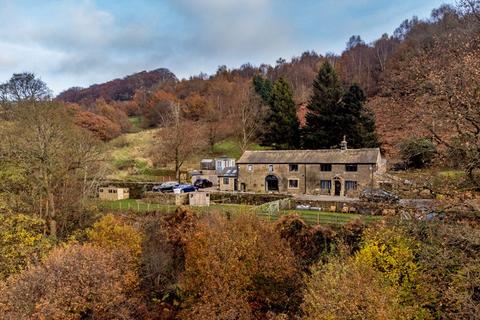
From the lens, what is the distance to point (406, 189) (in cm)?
1334

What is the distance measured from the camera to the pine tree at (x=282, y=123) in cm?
5638

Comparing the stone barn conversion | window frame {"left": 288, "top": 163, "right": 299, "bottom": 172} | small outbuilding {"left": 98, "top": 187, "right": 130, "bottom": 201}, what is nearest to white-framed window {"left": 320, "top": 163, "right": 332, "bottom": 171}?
the stone barn conversion

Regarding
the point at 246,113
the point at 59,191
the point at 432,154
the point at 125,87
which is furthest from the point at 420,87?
the point at 125,87

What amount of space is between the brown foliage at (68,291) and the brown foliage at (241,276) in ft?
13.8

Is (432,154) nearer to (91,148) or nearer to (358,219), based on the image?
(358,219)

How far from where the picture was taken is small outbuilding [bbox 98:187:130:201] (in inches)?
1679

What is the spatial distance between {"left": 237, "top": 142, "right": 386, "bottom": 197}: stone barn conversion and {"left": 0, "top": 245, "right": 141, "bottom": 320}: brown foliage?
2685 cm

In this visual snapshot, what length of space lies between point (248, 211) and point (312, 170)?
15672 mm

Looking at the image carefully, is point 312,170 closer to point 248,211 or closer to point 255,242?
point 248,211

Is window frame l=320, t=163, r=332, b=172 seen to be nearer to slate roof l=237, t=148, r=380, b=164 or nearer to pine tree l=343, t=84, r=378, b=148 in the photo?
slate roof l=237, t=148, r=380, b=164

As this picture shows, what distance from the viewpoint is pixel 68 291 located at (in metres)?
14.0

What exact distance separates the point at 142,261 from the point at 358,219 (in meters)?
15.5

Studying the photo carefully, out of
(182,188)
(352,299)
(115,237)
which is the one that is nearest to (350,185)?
(182,188)

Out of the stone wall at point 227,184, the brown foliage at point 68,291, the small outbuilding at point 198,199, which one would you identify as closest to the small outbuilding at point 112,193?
the small outbuilding at point 198,199
